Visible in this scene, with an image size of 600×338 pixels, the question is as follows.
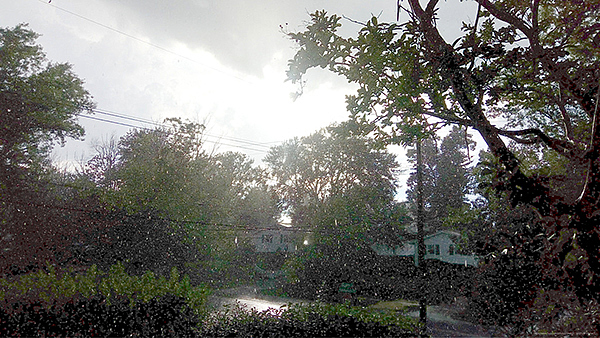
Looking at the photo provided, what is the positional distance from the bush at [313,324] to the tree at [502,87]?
438 centimetres

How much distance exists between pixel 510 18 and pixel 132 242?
65.5 feet

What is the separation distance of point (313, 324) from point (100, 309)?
495 centimetres

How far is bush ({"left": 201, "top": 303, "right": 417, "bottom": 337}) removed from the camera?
7.76 metres

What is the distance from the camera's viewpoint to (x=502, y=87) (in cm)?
536

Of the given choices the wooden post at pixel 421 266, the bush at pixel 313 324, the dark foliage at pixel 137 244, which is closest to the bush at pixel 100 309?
the bush at pixel 313 324

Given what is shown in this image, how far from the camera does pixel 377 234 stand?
2970 centimetres

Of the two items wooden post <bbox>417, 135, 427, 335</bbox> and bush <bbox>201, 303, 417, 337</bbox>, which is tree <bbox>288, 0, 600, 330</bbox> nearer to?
bush <bbox>201, 303, 417, 337</bbox>

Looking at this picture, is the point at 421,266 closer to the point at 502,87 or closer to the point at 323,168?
the point at 502,87

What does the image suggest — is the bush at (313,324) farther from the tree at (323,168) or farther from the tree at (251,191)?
the tree at (251,191)

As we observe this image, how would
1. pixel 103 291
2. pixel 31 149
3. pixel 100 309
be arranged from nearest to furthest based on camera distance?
pixel 100 309 < pixel 103 291 < pixel 31 149

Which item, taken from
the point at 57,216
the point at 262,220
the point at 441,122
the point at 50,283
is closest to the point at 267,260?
the point at 262,220

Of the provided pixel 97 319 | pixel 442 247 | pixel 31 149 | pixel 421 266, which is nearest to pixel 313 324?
pixel 97 319

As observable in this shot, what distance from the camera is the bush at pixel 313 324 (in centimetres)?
776

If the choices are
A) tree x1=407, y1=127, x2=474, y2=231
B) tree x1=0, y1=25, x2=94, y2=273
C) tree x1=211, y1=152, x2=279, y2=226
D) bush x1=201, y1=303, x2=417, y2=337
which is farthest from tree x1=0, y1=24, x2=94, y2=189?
tree x1=407, y1=127, x2=474, y2=231
